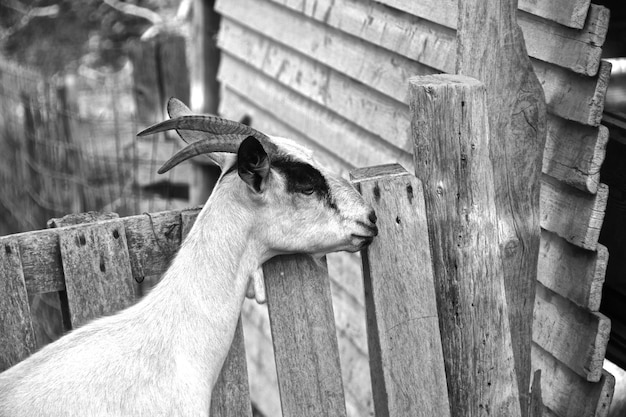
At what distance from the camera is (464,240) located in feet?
9.58

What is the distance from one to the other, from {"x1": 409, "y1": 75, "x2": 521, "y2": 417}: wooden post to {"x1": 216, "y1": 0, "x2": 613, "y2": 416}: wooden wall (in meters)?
0.64

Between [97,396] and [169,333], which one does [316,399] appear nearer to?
[169,333]

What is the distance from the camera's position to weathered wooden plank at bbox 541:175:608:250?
334cm

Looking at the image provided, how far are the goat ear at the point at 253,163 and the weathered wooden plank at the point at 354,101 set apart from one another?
4.82 feet

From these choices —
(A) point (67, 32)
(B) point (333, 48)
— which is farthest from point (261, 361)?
(A) point (67, 32)

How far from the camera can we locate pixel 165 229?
9.01ft

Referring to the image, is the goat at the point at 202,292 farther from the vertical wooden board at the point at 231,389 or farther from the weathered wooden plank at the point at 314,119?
the weathered wooden plank at the point at 314,119

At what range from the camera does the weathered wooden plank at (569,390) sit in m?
3.46

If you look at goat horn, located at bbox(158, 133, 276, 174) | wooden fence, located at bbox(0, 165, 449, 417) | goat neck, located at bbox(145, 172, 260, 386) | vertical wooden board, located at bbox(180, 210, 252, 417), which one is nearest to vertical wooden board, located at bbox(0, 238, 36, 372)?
wooden fence, located at bbox(0, 165, 449, 417)

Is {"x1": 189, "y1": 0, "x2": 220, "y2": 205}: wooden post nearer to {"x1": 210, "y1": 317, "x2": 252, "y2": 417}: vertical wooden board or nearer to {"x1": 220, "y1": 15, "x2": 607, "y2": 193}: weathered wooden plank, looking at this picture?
{"x1": 220, "y1": 15, "x2": 607, "y2": 193}: weathered wooden plank

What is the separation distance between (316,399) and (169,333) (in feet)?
1.80

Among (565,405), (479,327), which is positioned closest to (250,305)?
(565,405)

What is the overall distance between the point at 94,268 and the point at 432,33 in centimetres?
232

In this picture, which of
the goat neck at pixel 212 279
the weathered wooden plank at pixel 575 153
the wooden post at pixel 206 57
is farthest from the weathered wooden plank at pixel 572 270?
the wooden post at pixel 206 57
